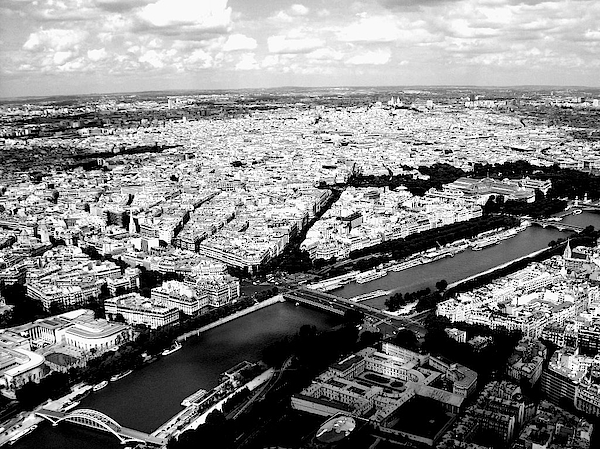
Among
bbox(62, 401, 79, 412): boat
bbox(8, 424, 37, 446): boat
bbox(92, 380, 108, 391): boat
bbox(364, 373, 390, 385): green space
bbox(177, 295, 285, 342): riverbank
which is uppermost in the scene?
bbox(177, 295, 285, 342): riverbank

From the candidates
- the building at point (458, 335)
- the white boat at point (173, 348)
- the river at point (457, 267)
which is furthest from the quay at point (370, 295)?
the white boat at point (173, 348)

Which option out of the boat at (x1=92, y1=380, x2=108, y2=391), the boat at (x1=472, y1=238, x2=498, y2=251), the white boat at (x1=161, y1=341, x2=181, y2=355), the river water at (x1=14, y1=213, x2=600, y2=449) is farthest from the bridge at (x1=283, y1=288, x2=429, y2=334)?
the boat at (x1=472, y1=238, x2=498, y2=251)

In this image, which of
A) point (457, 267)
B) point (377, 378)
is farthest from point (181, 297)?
point (457, 267)

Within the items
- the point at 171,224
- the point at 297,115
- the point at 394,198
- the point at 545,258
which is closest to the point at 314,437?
the point at 545,258

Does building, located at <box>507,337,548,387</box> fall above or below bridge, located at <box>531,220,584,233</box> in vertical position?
below

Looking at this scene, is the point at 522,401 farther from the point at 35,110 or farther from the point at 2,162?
the point at 35,110

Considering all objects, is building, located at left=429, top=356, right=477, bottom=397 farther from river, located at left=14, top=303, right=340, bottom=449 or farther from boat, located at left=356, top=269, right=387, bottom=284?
boat, located at left=356, top=269, right=387, bottom=284

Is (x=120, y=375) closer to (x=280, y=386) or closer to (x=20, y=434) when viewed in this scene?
(x=20, y=434)
